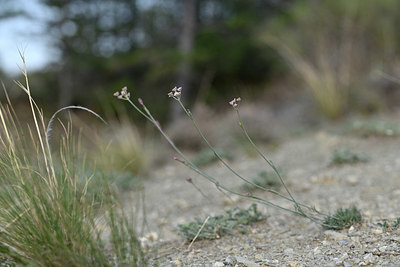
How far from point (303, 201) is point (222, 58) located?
6.05 metres

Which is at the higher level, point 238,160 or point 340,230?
point 238,160

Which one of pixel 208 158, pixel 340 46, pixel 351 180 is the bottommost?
pixel 351 180

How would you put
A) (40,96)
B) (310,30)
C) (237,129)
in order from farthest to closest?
(40,96) < (310,30) < (237,129)

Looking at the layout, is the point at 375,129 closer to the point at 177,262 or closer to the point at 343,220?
the point at 343,220

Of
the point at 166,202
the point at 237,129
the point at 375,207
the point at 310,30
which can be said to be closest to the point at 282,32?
the point at 310,30

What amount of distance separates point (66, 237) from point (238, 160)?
10.5 ft

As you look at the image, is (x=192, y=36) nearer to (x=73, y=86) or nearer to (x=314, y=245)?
(x=73, y=86)

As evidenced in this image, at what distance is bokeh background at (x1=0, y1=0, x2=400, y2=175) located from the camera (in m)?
5.70

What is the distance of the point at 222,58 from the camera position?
824 cm

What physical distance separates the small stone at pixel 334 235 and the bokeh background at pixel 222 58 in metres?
3.05

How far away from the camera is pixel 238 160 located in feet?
14.7

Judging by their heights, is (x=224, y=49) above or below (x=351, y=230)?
above

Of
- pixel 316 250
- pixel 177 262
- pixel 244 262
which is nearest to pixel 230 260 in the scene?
pixel 244 262

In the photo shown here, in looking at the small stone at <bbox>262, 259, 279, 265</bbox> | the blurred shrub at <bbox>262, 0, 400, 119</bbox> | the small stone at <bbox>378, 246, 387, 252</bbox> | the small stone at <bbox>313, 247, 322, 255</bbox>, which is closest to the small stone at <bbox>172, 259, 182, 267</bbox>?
the small stone at <bbox>262, 259, 279, 265</bbox>
